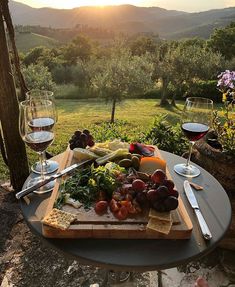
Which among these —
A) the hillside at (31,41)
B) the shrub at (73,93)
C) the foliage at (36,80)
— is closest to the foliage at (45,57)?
the shrub at (73,93)

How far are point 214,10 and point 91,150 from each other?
256ft

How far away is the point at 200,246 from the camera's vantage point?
4.52 ft

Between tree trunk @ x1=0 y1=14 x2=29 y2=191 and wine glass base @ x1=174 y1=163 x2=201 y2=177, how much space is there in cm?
193

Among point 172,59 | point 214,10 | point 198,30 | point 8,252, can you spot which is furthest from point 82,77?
point 214,10

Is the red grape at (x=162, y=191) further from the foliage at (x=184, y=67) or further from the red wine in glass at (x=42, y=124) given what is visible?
the foliage at (x=184, y=67)

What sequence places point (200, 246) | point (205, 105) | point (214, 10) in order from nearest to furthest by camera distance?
1. point (200, 246)
2. point (205, 105)
3. point (214, 10)

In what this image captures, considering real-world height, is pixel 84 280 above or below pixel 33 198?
below

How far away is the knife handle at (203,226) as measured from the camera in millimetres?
1412

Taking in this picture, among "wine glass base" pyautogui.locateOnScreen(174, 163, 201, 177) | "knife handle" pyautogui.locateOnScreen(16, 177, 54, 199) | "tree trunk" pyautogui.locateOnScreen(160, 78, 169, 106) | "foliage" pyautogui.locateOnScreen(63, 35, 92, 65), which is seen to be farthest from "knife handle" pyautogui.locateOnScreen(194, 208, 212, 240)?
"foliage" pyautogui.locateOnScreen(63, 35, 92, 65)

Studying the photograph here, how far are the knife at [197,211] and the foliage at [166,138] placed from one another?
2.49 metres

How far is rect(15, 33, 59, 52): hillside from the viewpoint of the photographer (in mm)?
43578

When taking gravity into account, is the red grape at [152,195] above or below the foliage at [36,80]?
above

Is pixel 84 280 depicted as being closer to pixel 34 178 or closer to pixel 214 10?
pixel 34 178

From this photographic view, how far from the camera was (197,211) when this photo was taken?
1.57 meters
